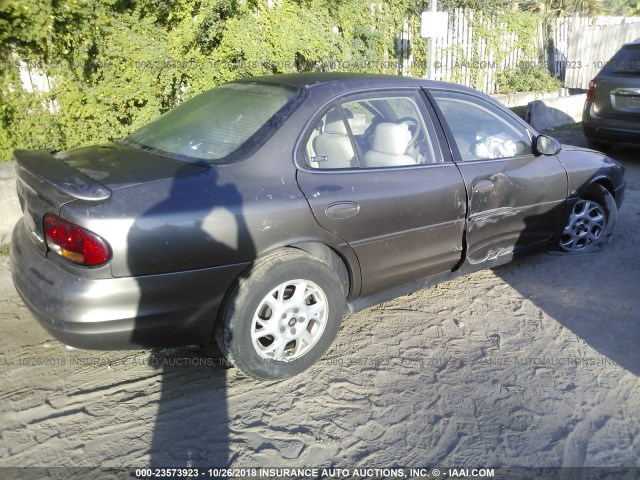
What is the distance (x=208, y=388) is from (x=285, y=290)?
0.70 metres

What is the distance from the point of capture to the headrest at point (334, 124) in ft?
11.4

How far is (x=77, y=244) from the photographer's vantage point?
2.71 metres

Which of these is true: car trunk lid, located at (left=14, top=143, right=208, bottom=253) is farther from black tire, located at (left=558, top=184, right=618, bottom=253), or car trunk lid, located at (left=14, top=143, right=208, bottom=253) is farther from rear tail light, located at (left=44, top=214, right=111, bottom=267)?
black tire, located at (left=558, top=184, right=618, bottom=253)

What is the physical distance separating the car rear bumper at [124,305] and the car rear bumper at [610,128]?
6.97 metres

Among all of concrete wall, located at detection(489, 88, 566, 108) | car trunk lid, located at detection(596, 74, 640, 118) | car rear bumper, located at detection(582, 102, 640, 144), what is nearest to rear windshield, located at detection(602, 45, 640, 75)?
car trunk lid, located at detection(596, 74, 640, 118)

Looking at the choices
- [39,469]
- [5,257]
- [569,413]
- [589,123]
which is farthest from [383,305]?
[589,123]

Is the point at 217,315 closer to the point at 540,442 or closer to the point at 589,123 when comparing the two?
the point at 540,442

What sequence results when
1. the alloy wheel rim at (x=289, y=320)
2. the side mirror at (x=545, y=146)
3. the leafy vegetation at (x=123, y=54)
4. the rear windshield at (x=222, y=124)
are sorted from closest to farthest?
1. the alloy wheel rim at (x=289, y=320)
2. the rear windshield at (x=222, y=124)
3. the side mirror at (x=545, y=146)
4. the leafy vegetation at (x=123, y=54)

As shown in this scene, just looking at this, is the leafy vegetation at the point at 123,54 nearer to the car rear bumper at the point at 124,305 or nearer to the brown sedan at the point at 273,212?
the brown sedan at the point at 273,212

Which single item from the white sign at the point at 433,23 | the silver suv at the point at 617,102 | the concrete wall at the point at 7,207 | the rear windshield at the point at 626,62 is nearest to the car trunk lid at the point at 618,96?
the silver suv at the point at 617,102

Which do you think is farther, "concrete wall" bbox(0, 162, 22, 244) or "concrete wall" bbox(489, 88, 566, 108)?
"concrete wall" bbox(489, 88, 566, 108)

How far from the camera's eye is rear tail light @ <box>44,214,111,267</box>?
105 inches

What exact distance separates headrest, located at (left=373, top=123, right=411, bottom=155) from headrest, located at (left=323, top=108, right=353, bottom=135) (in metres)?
0.29

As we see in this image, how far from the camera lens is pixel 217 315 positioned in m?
3.05
